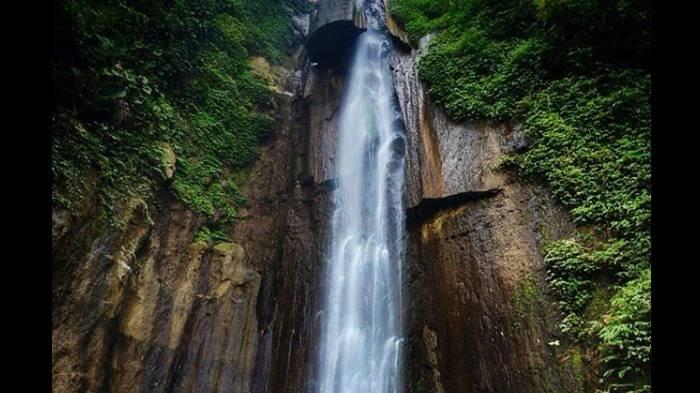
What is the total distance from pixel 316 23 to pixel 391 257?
9.09 m

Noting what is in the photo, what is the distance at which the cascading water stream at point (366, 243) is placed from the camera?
923 centimetres

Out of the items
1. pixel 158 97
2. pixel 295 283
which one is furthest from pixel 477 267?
pixel 158 97

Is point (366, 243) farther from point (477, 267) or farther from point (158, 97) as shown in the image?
point (158, 97)

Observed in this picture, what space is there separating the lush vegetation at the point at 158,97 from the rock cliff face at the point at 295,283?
0.69 meters

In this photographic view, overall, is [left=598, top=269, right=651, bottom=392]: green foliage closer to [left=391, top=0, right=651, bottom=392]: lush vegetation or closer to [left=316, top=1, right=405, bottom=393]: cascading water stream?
[left=391, top=0, right=651, bottom=392]: lush vegetation

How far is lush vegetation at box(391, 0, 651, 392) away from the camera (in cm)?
539

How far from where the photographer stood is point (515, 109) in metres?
7.92

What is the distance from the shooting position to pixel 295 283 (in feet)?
35.8

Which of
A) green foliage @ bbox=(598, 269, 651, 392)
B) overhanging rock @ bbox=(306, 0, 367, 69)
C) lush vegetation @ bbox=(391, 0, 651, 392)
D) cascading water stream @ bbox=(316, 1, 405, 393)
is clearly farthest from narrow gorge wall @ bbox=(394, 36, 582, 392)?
overhanging rock @ bbox=(306, 0, 367, 69)

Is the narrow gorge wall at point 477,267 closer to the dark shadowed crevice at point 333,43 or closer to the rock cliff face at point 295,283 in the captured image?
the rock cliff face at point 295,283

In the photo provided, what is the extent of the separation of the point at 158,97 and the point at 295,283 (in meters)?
6.16

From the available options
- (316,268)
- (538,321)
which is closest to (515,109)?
(538,321)

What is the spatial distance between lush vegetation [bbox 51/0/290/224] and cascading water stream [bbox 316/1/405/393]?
316cm

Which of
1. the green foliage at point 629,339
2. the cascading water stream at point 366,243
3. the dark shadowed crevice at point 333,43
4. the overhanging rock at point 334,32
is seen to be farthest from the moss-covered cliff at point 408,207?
the dark shadowed crevice at point 333,43
